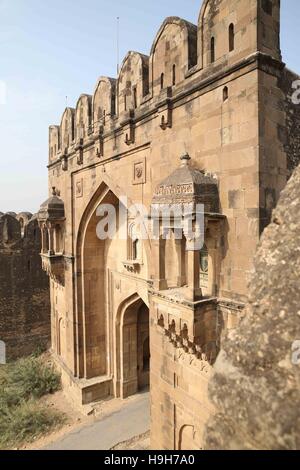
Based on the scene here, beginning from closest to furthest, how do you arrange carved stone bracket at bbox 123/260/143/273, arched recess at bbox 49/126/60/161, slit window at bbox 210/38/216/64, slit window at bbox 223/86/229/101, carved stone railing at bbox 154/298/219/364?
carved stone railing at bbox 154/298/219/364
slit window at bbox 223/86/229/101
slit window at bbox 210/38/216/64
carved stone bracket at bbox 123/260/143/273
arched recess at bbox 49/126/60/161

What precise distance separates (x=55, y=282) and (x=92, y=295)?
9.19 ft

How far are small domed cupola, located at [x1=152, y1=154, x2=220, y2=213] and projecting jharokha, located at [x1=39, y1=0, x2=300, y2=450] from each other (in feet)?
0.07

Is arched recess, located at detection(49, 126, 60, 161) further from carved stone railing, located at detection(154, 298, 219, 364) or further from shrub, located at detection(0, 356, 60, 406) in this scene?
carved stone railing, located at detection(154, 298, 219, 364)

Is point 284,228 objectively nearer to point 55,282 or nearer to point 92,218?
point 92,218

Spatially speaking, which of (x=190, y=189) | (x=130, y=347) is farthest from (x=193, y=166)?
(x=130, y=347)

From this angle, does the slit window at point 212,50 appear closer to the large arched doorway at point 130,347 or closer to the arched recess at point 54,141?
the large arched doorway at point 130,347

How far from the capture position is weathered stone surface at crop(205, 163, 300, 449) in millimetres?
1744

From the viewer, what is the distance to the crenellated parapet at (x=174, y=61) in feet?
15.3

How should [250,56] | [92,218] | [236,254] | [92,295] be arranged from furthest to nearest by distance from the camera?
[92,295]
[92,218]
[236,254]
[250,56]

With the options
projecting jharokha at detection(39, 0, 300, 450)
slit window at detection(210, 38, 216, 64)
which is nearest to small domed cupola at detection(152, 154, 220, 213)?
projecting jharokha at detection(39, 0, 300, 450)
